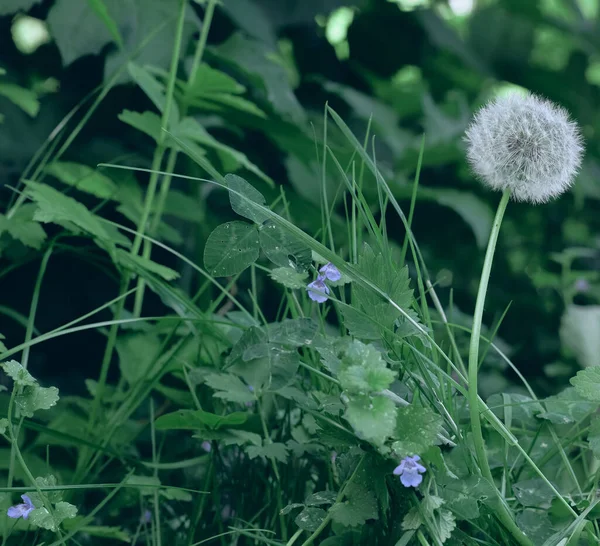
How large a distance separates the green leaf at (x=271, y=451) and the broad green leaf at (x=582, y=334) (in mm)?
1281

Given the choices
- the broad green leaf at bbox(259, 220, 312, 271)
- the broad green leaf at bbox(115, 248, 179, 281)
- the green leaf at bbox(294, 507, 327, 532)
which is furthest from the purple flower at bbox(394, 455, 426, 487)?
the broad green leaf at bbox(115, 248, 179, 281)

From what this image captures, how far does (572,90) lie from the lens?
2738 mm

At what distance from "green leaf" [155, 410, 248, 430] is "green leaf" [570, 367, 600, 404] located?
40cm

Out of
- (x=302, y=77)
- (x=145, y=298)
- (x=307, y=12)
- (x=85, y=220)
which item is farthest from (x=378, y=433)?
(x=302, y=77)

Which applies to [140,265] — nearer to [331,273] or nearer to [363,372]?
[331,273]

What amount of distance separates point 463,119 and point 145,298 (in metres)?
1.26

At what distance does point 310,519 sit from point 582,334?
1.43 m

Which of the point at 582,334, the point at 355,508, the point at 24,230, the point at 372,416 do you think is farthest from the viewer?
the point at 582,334

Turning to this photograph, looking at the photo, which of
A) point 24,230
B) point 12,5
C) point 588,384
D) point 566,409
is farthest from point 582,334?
point 12,5

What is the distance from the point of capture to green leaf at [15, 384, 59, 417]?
81 centimetres

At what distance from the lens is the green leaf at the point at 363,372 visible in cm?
67

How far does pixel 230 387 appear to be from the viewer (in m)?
0.95

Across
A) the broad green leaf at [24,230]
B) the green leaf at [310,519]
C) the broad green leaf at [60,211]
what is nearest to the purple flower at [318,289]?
the green leaf at [310,519]

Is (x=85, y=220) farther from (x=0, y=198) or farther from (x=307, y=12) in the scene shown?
(x=307, y=12)
